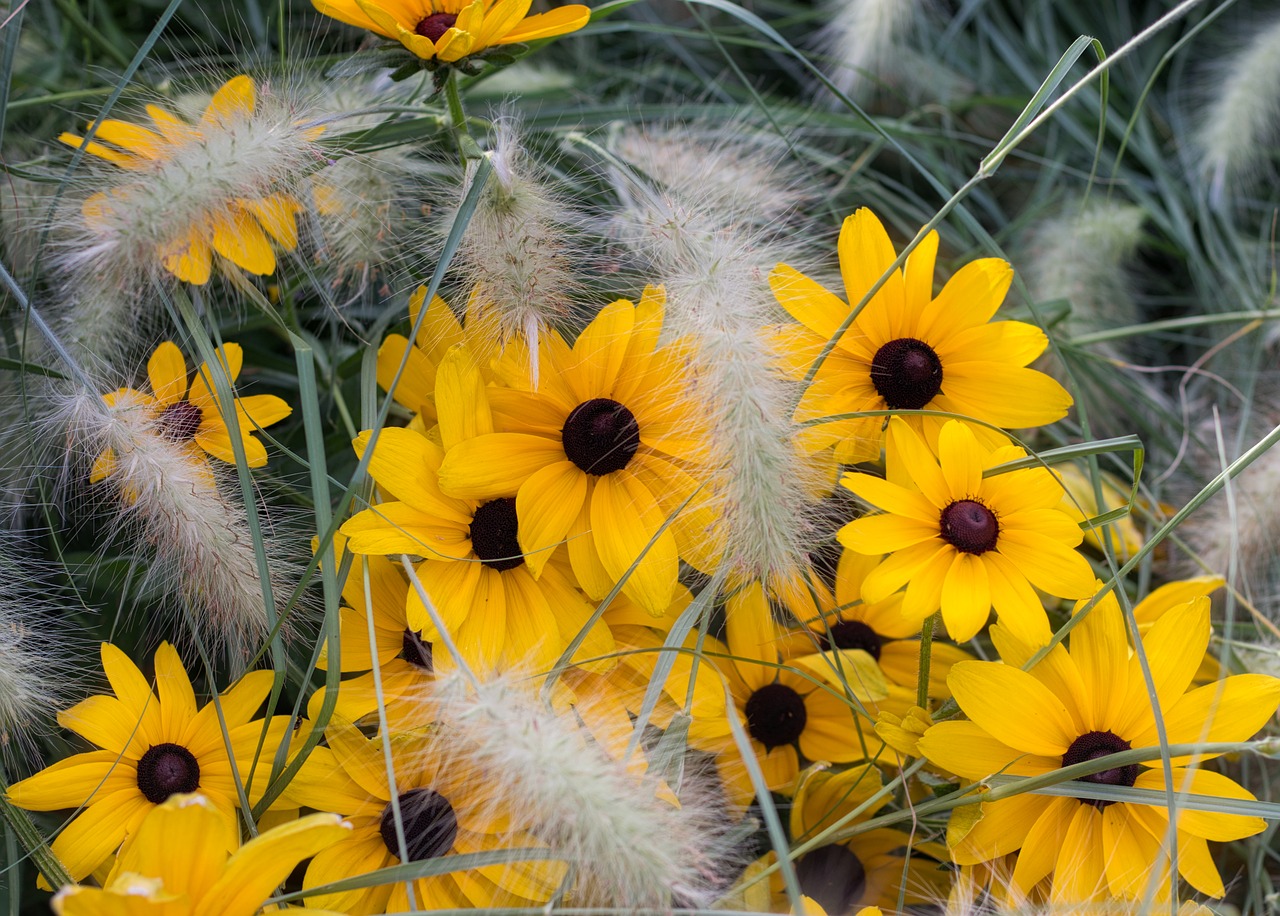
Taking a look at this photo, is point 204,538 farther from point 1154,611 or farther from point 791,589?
point 1154,611

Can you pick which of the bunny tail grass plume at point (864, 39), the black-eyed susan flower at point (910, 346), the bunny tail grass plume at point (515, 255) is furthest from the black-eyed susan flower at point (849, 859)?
the bunny tail grass plume at point (864, 39)

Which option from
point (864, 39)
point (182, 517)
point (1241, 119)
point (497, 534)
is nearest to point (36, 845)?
point (182, 517)

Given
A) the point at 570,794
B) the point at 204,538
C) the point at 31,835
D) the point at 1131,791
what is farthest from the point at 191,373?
the point at 1131,791

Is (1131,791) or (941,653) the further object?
(941,653)

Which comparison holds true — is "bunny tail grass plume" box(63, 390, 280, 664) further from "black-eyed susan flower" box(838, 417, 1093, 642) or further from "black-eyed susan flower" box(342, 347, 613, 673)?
"black-eyed susan flower" box(838, 417, 1093, 642)

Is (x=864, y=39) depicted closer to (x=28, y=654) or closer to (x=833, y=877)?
(x=833, y=877)

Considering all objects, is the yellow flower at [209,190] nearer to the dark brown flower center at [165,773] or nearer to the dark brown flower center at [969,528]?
the dark brown flower center at [165,773]
